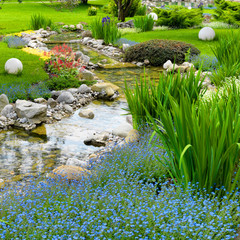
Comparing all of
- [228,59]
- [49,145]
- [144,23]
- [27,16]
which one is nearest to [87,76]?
[228,59]

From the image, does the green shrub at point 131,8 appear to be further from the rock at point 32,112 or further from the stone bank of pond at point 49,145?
the rock at point 32,112

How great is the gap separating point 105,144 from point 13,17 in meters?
26.6

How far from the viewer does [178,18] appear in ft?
76.4

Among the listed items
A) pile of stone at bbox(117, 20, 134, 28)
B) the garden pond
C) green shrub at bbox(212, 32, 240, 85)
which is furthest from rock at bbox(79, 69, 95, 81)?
pile of stone at bbox(117, 20, 134, 28)

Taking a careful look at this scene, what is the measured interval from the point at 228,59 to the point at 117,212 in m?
7.27

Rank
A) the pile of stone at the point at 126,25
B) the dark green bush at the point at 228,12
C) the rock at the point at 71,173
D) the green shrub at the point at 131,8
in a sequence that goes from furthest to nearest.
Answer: the green shrub at the point at 131,8
the pile of stone at the point at 126,25
the dark green bush at the point at 228,12
the rock at the point at 71,173

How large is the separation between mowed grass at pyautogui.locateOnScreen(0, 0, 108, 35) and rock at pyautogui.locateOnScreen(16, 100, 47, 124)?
12.9 metres

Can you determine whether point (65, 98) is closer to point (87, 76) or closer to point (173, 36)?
point (87, 76)

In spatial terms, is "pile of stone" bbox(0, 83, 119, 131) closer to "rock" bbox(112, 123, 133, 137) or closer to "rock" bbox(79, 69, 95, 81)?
"rock" bbox(79, 69, 95, 81)

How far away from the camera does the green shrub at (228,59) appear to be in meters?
8.61

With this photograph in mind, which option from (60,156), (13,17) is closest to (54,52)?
(60,156)

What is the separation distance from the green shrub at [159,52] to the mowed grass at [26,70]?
392 cm

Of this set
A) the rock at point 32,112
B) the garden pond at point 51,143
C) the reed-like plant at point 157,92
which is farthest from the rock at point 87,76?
the reed-like plant at point 157,92

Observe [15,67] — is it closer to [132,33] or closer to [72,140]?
[72,140]
